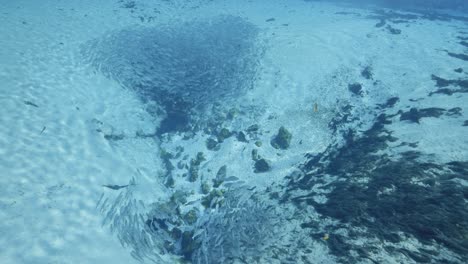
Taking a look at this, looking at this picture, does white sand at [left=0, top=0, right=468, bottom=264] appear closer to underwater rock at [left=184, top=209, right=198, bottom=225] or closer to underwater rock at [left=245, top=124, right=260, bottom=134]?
underwater rock at [left=245, top=124, right=260, bottom=134]

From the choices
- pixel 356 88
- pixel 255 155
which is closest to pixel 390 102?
pixel 356 88

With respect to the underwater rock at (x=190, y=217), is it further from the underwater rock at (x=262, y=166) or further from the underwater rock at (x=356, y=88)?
the underwater rock at (x=356, y=88)

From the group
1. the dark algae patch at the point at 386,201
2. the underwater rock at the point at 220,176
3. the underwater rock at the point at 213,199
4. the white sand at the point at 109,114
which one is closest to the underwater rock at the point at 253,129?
the white sand at the point at 109,114

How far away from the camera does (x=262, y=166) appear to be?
28.1ft

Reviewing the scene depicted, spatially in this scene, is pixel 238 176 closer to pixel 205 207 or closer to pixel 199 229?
pixel 205 207

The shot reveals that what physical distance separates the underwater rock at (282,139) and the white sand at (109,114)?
237 millimetres

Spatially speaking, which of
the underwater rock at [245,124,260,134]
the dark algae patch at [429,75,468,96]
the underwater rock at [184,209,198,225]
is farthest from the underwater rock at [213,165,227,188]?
the dark algae patch at [429,75,468,96]

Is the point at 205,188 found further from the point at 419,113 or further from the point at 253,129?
the point at 419,113

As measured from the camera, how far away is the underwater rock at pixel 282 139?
30.1 feet

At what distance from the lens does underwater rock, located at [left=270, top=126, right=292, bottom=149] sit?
9180mm

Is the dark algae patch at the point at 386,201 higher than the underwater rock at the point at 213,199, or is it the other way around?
the dark algae patch at the point at 386,201

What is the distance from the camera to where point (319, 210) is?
6250 millimetres

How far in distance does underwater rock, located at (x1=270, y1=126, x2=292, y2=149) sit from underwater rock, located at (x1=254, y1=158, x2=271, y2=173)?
0.89 m

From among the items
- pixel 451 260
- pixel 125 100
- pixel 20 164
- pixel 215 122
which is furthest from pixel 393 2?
pixel 20 164
